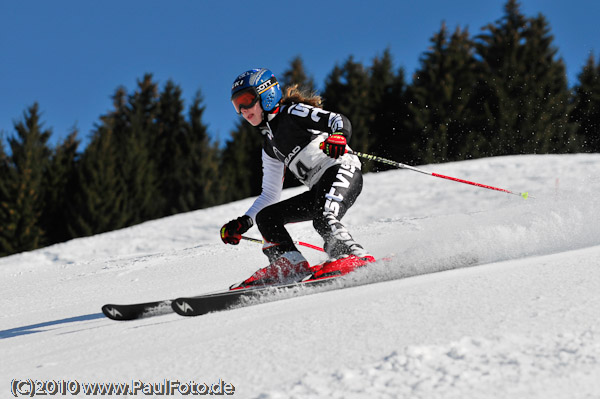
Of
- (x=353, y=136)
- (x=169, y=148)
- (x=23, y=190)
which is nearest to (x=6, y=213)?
(x=23, y=190)

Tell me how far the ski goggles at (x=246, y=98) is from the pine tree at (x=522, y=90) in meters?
19.4

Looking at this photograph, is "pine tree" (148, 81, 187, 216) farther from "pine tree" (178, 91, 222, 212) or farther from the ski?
the ski

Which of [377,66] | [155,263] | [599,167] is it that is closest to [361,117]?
[377,66]

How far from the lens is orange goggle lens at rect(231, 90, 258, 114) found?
175 inches

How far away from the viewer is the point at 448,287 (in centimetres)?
285

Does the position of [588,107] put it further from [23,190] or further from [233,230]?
[233,230]

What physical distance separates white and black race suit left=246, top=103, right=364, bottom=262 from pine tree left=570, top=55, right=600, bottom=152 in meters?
20.3

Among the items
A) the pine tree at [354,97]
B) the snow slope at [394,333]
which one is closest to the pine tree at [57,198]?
the pine tree at [354,97]

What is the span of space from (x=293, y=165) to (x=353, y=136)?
800 inches

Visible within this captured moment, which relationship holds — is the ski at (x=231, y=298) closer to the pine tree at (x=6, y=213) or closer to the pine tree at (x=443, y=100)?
the pine tree at (x=6, y=213)

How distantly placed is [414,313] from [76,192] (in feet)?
66.5

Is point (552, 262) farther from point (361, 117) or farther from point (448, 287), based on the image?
point (361, 117)

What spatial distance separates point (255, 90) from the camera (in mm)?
4453

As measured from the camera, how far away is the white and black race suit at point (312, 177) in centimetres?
420
